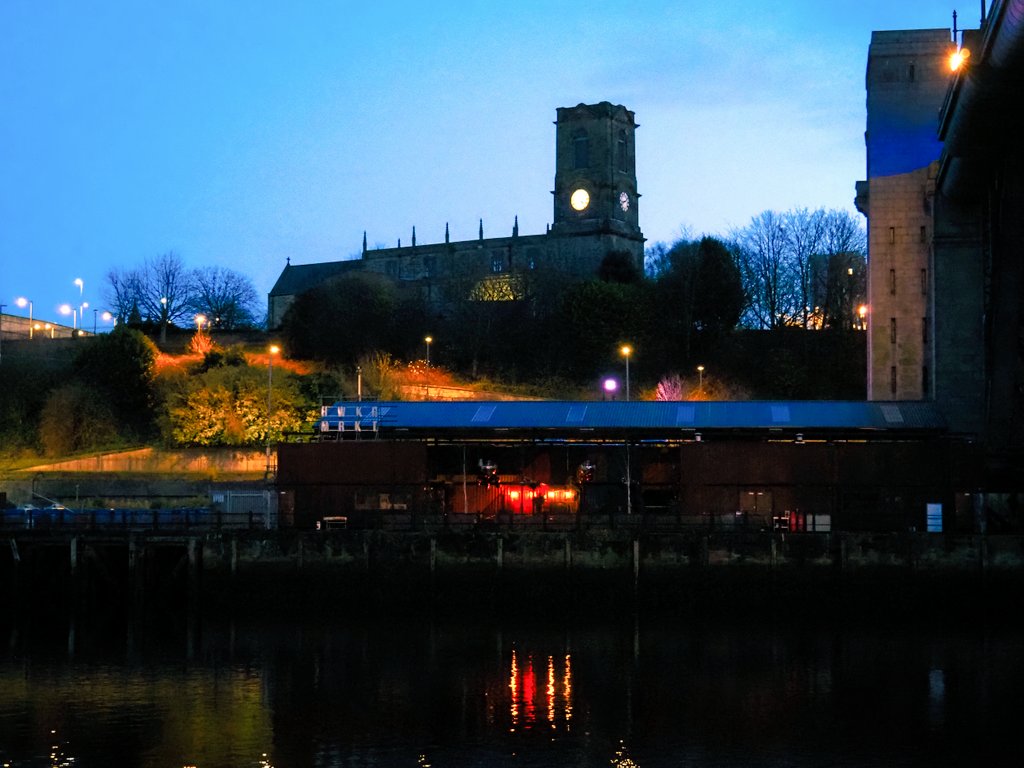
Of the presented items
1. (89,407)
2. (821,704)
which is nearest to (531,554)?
(821,704)

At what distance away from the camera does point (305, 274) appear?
159875mm

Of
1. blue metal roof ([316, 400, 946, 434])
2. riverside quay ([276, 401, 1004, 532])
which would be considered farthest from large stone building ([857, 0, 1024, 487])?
riverside quay ([276, 401, 1004, 532])

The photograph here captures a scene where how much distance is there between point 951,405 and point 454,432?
786 inches

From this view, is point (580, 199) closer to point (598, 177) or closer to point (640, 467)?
point (598, 177)

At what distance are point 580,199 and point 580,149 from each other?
621cm

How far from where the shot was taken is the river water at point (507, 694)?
1253 inches

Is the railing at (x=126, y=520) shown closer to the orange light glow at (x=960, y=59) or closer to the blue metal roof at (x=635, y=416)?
the blue metal roof at (x=635, y=416)

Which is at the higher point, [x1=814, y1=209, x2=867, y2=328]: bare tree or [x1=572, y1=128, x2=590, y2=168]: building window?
[x1=572, y1=128, x2=590, y2=168]: building window

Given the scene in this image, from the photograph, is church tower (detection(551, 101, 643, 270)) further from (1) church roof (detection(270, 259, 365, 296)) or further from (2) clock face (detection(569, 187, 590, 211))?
(1) church roof (detection(270, 259, 365, 296))

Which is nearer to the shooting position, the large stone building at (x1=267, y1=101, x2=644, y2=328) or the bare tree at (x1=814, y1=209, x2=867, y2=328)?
the bare tree at (x1=814, y1=209, x2=867, y2=328)

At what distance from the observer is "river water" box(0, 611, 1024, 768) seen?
3183cm

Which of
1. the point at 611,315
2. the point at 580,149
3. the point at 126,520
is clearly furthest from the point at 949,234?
the point at 580,149

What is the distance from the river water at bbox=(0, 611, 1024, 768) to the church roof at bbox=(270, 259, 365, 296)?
108 meters

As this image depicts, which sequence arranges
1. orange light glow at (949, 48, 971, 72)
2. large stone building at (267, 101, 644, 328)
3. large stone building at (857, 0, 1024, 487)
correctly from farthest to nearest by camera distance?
large stone building at (267, 101, 644, 328) → large stone building at (857, 0, 1024, 487) → orange light glow at (949, 48, 971, 72)
